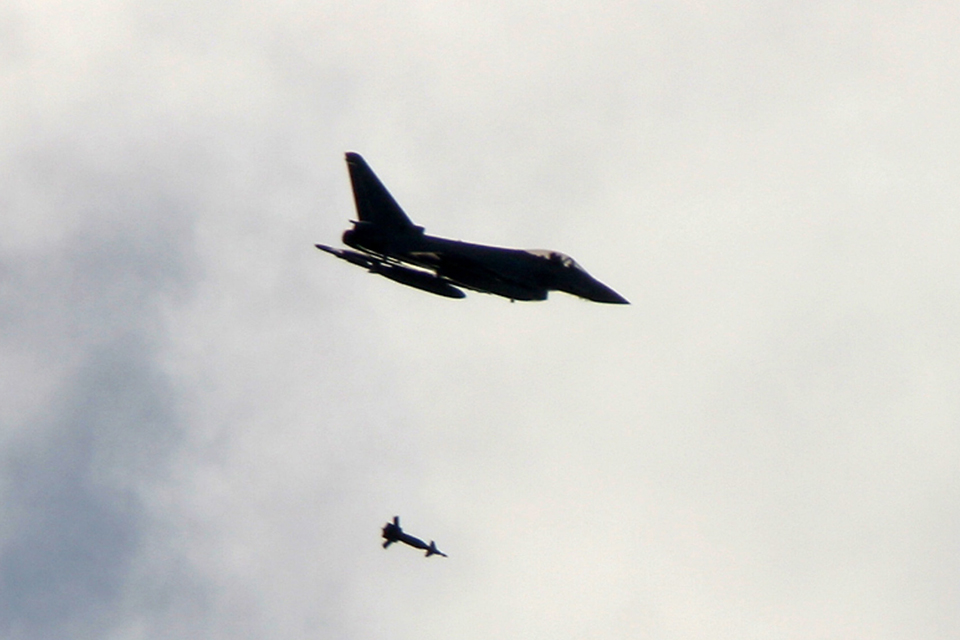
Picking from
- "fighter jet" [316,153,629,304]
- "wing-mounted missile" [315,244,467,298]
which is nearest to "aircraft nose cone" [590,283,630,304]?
"fighter jet" [316,153,629,304]

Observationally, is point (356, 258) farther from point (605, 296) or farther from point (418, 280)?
point (605, 296)

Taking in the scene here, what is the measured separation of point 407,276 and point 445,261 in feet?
10.3

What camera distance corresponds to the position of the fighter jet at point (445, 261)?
74188mm

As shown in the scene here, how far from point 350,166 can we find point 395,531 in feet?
94.7

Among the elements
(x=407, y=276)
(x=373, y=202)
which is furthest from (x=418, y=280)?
(x=373, y=202)

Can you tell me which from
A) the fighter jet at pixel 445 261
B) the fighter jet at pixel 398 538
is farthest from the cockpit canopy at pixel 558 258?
the fighter jet at pixel 398 538

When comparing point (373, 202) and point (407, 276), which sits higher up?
point (373, 202)

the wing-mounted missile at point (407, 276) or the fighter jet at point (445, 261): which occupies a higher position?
the fighter jet at point (445, 261)

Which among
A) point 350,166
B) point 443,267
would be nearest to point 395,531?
point 443,267

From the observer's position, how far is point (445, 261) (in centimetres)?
7506

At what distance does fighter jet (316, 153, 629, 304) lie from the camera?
7419cm

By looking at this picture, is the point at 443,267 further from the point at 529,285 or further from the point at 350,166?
the point at 350,166

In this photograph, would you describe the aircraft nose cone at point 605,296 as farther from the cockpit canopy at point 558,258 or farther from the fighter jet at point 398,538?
the fighter jet at point 398,538

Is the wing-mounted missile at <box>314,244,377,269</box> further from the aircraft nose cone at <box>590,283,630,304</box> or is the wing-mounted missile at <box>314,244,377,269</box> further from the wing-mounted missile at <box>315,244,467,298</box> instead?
the aircraft nose cone at <box>590,283,630,304</box>
